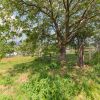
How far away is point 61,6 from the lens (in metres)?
14.4

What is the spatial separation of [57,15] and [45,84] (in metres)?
4.93

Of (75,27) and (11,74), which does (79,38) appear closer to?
(75,27)

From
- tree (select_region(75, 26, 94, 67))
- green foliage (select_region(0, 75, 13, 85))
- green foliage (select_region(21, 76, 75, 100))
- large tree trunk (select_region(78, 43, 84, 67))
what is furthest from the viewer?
tree (select_region(75, 26, 94, 67))

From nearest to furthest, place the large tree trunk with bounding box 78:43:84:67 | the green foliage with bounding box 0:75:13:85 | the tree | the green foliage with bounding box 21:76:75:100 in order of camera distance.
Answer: the green foliage with bounding box 21:76:75:100, the green foliage with bounding box 0:75:13:85, the large tree trunk with bounding box 78:43:84:67, the tree

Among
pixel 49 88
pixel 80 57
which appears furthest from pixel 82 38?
pixel 49 88

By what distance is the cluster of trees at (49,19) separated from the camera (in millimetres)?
12883

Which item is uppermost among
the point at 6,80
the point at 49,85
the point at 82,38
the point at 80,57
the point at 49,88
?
the point at 82,38

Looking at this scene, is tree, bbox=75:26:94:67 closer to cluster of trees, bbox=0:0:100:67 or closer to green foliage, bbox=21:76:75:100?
cluster of trees, bbox=0:0:100:67

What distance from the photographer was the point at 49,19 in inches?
578

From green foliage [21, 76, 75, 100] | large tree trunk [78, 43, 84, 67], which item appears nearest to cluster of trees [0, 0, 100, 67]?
large tree trunk [78, 43, 84, 67]

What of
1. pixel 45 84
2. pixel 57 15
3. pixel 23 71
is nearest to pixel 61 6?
pixel 57 15

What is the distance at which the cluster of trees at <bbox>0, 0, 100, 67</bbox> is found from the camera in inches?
507

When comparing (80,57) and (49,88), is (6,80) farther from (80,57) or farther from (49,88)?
(80,57)

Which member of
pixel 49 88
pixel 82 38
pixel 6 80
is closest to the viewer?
pixel 49 88
